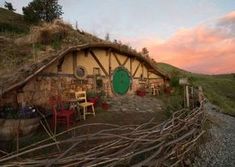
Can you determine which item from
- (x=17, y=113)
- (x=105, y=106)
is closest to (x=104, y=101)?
(x=105, y=106)

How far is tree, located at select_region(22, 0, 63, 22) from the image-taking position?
94.2 feet

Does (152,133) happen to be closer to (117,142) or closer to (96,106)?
(117,142)

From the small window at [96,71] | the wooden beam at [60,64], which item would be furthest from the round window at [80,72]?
the wooden beam at [60,64]

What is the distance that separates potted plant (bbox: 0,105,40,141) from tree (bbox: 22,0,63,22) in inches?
729

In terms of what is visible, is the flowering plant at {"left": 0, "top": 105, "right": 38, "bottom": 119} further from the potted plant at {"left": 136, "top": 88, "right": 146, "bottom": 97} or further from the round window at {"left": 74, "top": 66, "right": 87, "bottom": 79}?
the potted plant at {"left": 136, "top": 88, "right": 146, "bottom": 97}

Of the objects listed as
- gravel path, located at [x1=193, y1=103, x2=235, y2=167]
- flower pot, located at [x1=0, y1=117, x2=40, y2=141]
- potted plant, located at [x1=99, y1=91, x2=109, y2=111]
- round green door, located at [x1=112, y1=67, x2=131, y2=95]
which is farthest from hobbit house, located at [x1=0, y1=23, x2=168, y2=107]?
gravel path, located at [x1=193, y1=103, x2=235, y2=167]

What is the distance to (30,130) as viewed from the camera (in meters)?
10.4

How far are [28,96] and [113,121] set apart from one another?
360cm

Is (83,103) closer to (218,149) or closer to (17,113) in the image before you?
(17,113)

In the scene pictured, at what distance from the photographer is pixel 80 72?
50.0ft

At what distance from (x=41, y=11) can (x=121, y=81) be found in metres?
14.5


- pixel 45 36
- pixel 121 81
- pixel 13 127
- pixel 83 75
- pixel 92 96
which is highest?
pixel 45 36

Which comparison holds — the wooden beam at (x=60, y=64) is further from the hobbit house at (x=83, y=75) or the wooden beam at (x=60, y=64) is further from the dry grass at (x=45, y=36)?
the dry grass at (x=45, y=36)

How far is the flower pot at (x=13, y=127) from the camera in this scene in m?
9.86
